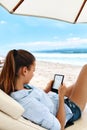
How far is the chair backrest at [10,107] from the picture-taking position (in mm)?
1566

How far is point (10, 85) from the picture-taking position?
1.74 metres

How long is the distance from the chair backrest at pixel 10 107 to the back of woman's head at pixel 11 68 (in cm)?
15

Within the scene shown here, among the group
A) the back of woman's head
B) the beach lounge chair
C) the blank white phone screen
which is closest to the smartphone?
the blank white phone screen

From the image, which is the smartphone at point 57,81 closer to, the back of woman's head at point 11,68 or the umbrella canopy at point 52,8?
the back of woman's head at point 11,68

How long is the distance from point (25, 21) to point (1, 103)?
12635 millimetres

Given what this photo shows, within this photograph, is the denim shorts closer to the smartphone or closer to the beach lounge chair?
the smartphone

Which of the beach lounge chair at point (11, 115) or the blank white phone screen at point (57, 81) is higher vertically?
the beach lounge chair at point (11, 115)

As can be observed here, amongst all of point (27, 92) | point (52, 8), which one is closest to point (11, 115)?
point (27, 92)

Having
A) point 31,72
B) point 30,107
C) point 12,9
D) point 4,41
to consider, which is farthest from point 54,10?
point 4,41

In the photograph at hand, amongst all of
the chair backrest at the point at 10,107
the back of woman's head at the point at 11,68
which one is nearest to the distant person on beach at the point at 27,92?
the back of woman's head at the point at 11,68

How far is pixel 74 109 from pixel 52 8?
1.20m

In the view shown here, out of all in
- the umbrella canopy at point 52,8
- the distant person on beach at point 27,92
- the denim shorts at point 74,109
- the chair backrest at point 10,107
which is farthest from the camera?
the umbrella canopy at point 52,8

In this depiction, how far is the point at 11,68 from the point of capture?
5.66ft

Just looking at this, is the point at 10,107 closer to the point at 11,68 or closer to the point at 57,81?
the point at 11,68
